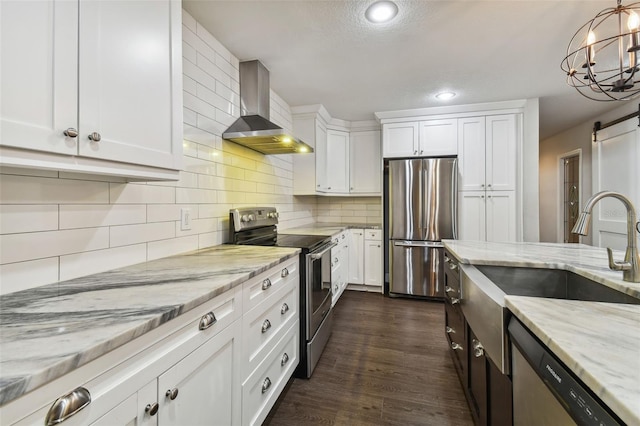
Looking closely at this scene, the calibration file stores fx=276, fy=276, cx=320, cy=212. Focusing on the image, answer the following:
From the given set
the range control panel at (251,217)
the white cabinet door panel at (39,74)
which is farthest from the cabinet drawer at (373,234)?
the white cabinet door panel at (39,74)

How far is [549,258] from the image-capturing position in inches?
59.9

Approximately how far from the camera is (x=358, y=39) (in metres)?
1.98

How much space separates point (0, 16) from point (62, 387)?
35.1 inches

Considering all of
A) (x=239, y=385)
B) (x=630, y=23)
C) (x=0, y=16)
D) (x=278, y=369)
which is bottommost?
(x=278, y=369)

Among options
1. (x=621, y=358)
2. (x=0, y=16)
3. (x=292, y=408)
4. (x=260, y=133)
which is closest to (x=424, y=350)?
(x=292, y=408)

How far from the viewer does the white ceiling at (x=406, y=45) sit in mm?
1687

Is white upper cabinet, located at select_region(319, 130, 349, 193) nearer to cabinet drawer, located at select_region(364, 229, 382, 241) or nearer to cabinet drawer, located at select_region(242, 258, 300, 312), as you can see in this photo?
cabinet drawer, located at select_region(364, 229, 382, 241)

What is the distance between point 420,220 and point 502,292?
7.34 ft

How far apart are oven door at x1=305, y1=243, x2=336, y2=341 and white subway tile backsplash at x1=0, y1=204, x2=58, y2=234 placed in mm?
1295

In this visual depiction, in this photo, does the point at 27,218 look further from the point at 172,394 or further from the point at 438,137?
the point at 438,137

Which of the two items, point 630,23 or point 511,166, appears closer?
point 630,23


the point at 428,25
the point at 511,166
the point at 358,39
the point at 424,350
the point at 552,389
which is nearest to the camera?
the point at 552,389

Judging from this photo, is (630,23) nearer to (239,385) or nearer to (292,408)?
(239,385)

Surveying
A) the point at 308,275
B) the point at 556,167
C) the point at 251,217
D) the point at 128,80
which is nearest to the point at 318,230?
the point at 251,217
